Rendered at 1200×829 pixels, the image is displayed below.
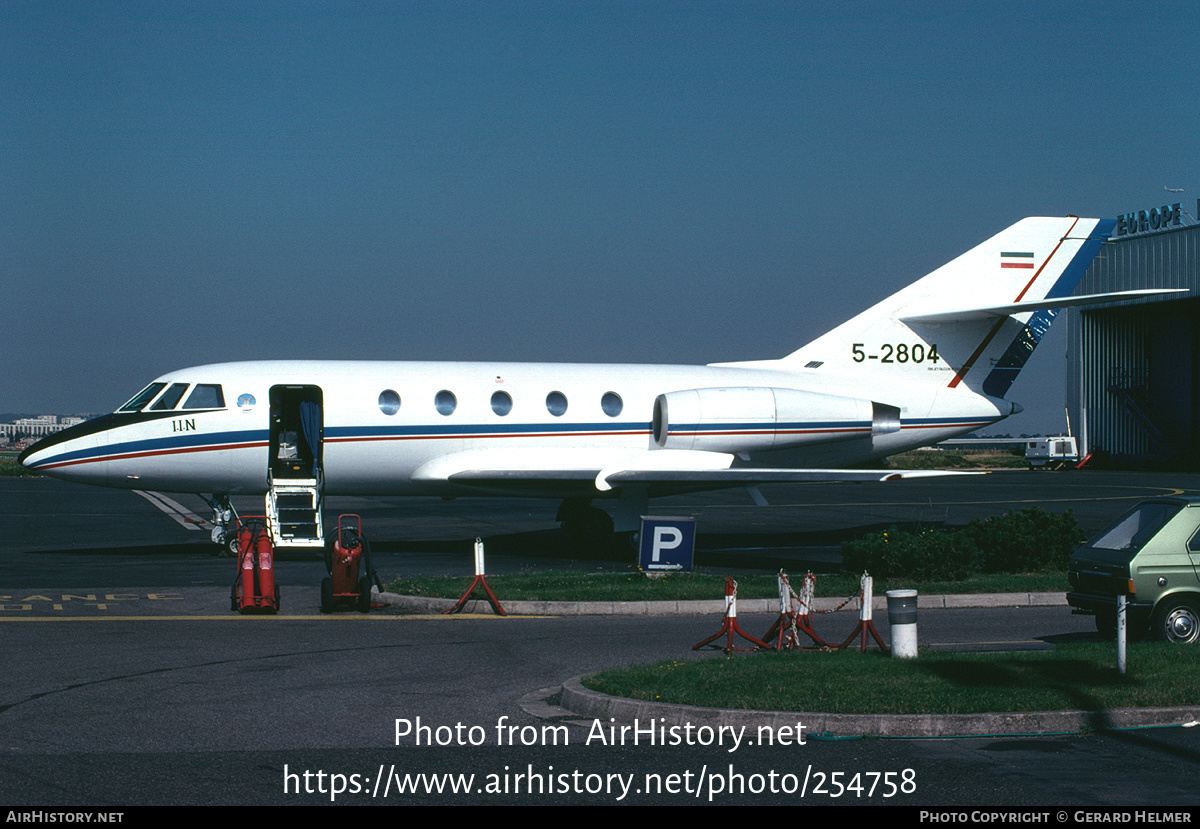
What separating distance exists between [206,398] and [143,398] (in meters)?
1.19

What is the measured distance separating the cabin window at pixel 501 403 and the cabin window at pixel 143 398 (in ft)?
19.4

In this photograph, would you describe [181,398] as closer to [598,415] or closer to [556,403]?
[556,403]

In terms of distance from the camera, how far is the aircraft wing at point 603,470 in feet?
69.6

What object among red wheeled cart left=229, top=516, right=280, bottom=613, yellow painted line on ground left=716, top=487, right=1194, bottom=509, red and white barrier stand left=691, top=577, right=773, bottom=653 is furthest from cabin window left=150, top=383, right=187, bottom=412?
yellow painted line on ground left=716, top=487, right=1194, bottom=509

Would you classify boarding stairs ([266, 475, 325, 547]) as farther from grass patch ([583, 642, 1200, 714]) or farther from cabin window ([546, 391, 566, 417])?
grass patch ([583, 642, 1200, 714])

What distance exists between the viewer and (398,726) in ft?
27.5

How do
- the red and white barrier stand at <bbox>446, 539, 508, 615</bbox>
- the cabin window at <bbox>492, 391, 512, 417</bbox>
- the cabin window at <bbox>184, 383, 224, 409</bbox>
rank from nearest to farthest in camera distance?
the red and white barrier stand at <bbox>446, 539, 508, 615</bbox>
the cabin window at <bbox>184, 383, 224, 409</bbox>
the cabin window at <bbox>492, 391, 512, 417</bbox>

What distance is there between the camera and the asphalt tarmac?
672 cm

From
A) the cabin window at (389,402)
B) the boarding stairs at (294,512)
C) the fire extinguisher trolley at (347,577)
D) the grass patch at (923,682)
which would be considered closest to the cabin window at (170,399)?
the boarding stairs at (294,512)

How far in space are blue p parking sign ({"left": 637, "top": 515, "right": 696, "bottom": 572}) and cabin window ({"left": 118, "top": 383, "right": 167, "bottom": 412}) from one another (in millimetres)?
9654

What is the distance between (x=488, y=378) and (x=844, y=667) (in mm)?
13922

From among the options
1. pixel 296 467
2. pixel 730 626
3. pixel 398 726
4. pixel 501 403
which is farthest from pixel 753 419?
pixel 398 726

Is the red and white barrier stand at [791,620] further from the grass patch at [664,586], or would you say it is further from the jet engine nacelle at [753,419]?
the jet engine nacelle at [753,419]
